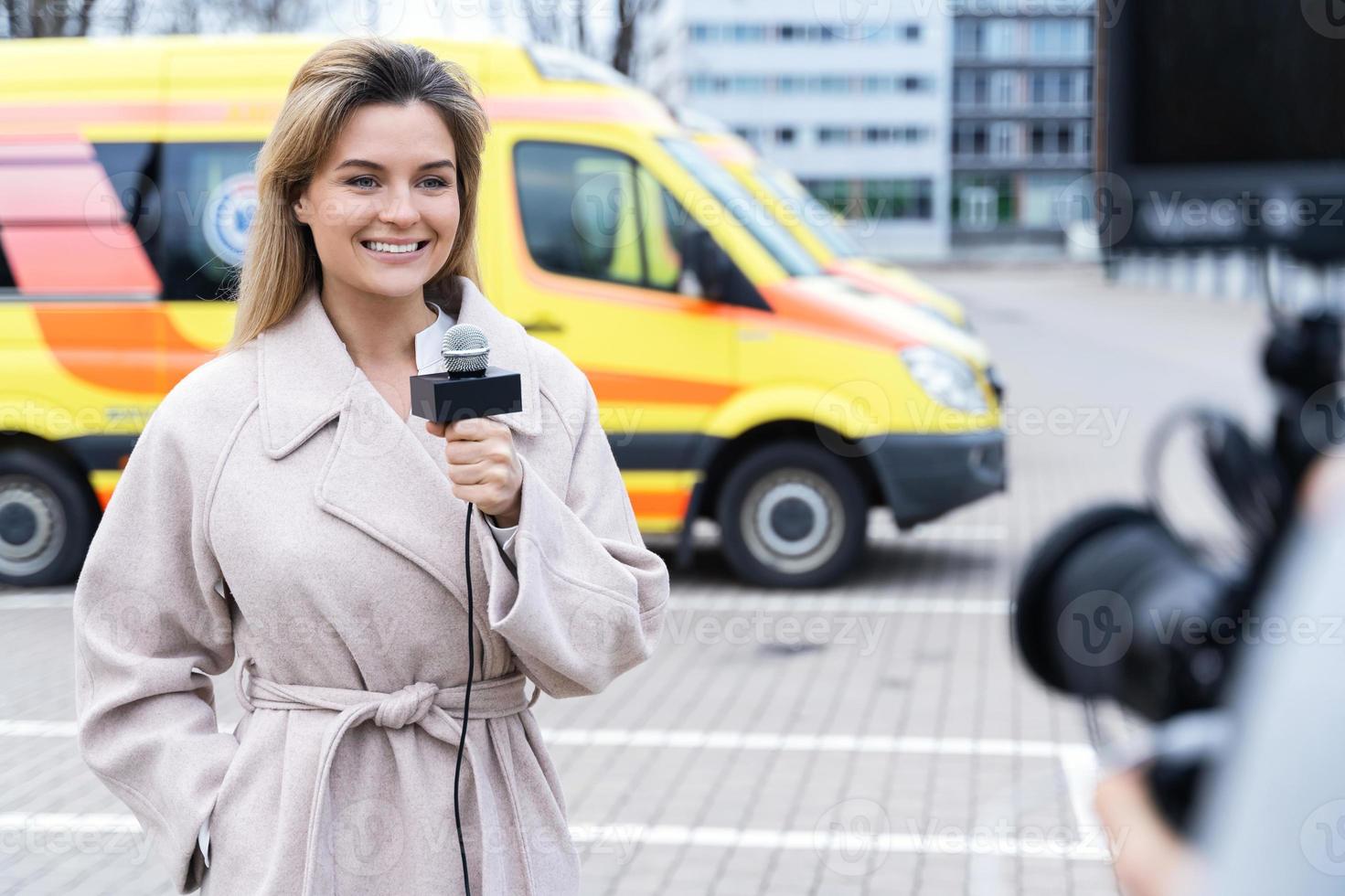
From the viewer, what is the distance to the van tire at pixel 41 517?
830cm

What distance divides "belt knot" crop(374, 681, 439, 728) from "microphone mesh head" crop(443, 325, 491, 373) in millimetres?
454

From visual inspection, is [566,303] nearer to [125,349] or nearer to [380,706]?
[125,349]

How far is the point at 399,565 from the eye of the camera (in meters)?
2.12

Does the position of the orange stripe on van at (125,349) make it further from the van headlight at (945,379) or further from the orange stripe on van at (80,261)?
the van headlight at (945,379)

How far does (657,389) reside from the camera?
7.96m

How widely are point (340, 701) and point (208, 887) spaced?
1.03 feet

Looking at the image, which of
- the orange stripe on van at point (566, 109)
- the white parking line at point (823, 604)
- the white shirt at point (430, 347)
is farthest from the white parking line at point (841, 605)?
the white shirt at point (430, 347)

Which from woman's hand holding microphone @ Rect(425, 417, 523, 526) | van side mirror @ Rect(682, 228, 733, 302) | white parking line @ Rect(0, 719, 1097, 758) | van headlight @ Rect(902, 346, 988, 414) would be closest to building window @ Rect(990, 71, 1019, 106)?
van headlight @ Rect(902, 346, 988, 414)

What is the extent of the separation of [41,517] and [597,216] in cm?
331

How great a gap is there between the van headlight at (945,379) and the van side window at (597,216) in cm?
125

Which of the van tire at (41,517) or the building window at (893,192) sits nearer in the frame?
the van tire at (41,517)

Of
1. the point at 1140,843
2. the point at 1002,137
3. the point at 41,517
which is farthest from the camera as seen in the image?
the point at 1002,137

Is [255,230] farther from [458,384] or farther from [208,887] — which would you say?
[208,887]

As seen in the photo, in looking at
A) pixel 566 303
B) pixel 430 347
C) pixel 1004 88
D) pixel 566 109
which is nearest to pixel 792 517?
pixel 566 303
